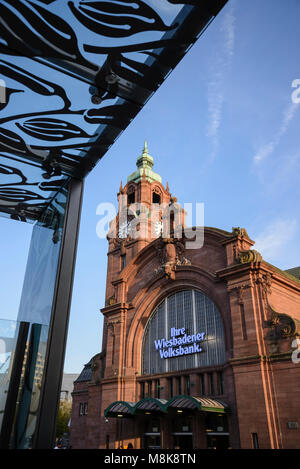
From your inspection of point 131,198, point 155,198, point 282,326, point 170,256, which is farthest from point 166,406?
point 155,198

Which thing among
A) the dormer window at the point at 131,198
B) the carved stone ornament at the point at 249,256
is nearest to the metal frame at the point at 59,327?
the carved stone ornament at the point at 249,256

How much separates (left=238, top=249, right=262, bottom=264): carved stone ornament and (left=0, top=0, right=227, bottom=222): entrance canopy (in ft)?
70.4

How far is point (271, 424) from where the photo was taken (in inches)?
868

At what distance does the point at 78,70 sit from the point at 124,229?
39.8 meters

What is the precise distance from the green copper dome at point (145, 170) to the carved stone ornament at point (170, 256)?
16817 mm

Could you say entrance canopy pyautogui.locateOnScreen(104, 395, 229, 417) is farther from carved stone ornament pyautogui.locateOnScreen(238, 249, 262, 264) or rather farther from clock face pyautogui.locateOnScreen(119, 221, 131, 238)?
clock face pyautogui.locateOnScreen(119, 221, 131, 238)

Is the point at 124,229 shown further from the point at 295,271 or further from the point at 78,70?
the point at 78,70

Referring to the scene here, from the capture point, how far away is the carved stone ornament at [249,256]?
1042 inches

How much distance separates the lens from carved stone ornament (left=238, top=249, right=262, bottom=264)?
2647cm

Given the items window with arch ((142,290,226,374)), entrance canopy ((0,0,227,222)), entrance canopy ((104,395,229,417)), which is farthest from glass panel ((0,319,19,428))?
window with arch ((142,290,226,374))

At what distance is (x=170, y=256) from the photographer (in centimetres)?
3319

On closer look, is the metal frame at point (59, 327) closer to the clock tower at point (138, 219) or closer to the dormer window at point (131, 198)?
the clock tower at point (138, 219)
